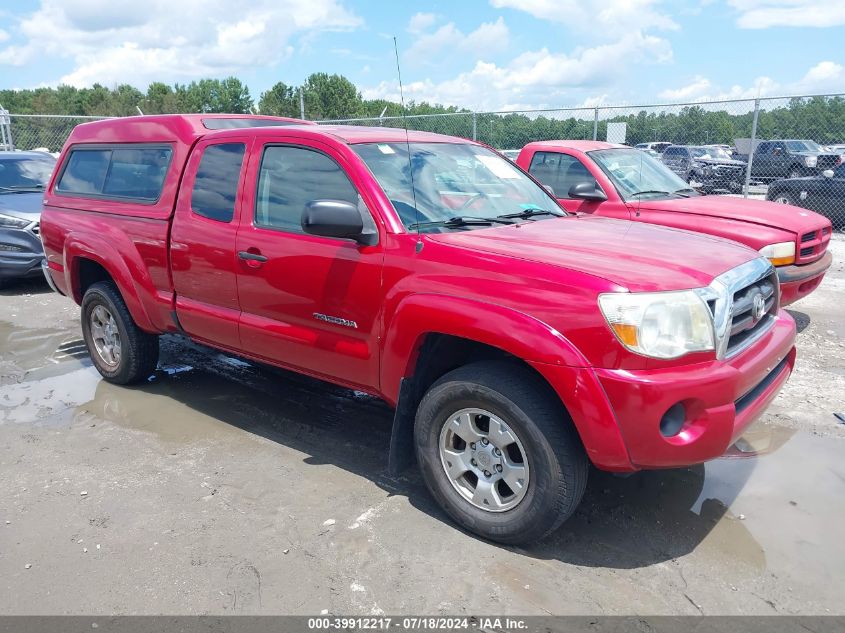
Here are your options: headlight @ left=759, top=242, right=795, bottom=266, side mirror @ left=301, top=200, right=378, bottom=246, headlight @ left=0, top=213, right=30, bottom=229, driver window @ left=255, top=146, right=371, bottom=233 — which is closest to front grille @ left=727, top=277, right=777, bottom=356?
side mirror @ left=301, top=200, right=378, bottom=246

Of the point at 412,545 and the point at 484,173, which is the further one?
the point at 484,173

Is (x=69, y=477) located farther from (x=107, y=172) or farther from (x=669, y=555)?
(x=669, y=555)

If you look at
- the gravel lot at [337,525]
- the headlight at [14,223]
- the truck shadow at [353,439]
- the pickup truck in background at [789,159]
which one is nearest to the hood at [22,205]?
the headlight at [14,223]

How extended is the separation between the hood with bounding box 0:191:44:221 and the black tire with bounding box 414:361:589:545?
774 cm

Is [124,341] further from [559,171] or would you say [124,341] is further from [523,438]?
[559,171]

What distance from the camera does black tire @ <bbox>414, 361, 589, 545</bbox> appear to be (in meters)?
2.99

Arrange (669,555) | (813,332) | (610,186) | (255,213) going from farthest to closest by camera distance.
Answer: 1. (610,186)
2. (813,332)
3. (255,213)
4. (669,555)

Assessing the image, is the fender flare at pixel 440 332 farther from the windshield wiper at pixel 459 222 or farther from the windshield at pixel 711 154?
the windshield at pixel 711 154

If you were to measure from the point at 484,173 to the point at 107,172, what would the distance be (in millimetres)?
3009

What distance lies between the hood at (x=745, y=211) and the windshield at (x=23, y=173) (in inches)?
335

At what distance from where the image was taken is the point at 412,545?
3.29 metres

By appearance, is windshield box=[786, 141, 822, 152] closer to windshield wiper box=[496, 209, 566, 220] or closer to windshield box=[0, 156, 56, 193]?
windshield wiper box=[496, 209, 566, 220]

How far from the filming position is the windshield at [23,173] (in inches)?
392

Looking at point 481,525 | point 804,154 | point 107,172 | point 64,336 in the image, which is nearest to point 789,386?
point 481,525
